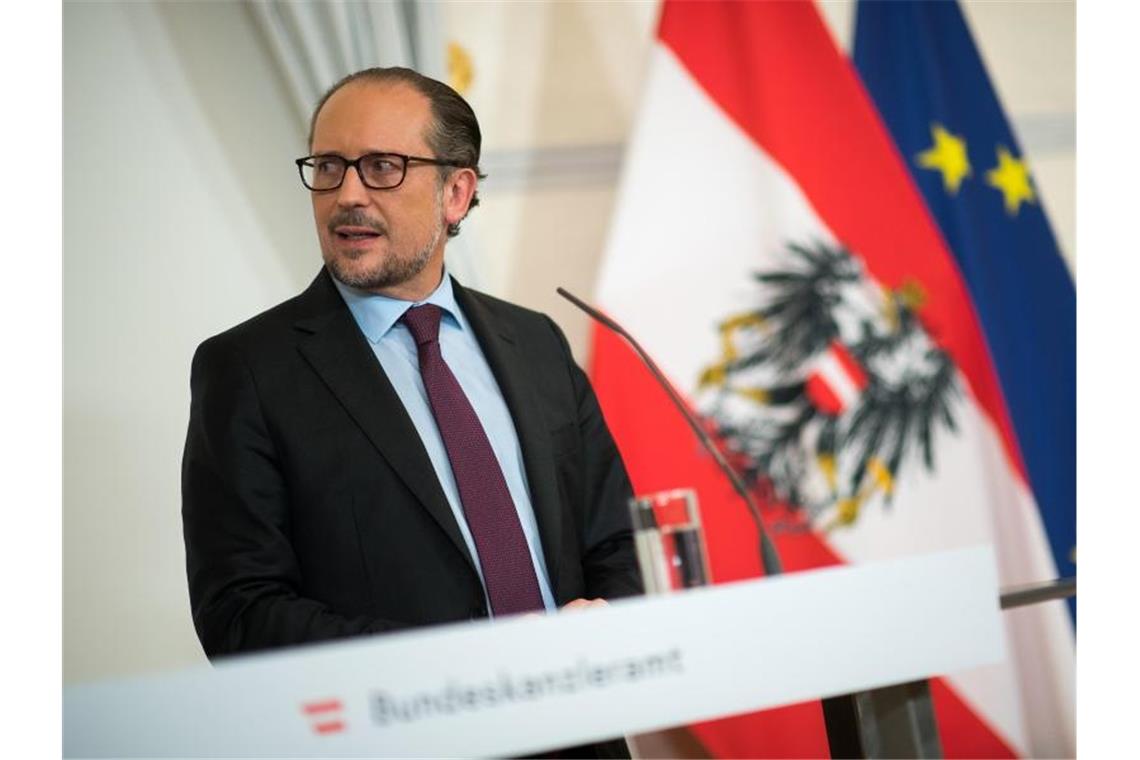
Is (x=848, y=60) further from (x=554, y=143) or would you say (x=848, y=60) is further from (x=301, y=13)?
(x=301, y=13)

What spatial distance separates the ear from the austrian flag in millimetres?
457

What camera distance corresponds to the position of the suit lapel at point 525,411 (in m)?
2.00

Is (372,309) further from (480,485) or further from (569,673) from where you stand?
(569,673)

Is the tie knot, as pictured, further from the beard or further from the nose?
the nose

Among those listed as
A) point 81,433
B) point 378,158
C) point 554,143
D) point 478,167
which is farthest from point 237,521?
point 554,143

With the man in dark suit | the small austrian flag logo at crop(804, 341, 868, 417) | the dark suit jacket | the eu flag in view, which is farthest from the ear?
the eu flag

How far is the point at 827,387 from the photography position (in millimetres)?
2812

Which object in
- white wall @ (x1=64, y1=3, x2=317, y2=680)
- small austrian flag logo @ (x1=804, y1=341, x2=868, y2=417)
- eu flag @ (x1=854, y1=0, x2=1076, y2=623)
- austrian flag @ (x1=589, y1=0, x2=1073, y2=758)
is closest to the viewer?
white wall @ (x1=64, y1=3, x2=317, y2=680)

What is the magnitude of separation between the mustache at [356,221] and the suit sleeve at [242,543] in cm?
31

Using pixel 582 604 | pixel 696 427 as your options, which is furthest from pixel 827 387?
pixel 582 604

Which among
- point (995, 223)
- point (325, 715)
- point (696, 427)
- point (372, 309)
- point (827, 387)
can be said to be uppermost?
point (995, 223)

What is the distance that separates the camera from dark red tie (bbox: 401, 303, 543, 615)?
6.39 feet

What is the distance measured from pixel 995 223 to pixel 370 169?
171 centimetres

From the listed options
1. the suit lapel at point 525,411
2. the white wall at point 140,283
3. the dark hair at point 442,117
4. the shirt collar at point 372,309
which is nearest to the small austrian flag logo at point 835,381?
the suit lapel at point 525,411
